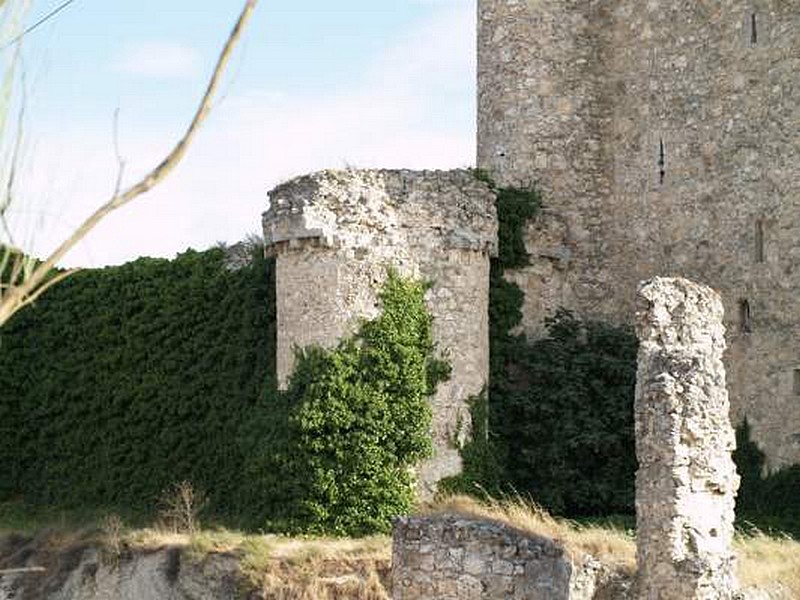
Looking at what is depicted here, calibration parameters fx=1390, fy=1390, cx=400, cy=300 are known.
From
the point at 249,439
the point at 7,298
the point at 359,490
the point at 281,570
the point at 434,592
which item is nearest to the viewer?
the point at 7,298

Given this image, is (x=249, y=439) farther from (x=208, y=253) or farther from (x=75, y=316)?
(x=75, y=316)

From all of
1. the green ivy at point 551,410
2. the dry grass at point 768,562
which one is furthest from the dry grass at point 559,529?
the dry grass at point 768,562

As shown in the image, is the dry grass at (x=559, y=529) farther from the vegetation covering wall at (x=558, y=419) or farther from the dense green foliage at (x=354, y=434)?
the dense green foliage at (x=354, y=434)

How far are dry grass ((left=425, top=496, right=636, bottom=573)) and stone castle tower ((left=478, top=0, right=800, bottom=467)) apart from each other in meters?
3.14

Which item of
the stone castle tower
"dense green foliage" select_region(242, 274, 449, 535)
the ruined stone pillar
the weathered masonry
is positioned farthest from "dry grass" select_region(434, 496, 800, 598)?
the stone castle tower

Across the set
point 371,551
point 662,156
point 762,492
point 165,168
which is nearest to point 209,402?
point 371,551

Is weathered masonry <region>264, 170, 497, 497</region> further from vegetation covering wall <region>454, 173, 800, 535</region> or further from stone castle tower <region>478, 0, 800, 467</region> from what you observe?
stone castle tower <region>478, 0, 800, 467</region>

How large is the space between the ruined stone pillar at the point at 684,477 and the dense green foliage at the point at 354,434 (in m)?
5.04

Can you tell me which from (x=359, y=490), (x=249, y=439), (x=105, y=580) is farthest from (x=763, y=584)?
(x=105, y=580)

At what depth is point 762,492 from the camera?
1780 centimetres

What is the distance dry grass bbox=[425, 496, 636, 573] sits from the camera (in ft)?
47.8

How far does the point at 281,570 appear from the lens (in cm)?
1595

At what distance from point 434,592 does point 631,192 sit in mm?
9344

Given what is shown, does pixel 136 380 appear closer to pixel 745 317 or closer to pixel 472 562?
pixel 745 317
